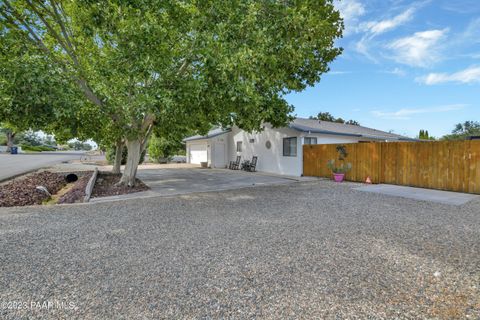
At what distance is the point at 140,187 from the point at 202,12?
6.74 m

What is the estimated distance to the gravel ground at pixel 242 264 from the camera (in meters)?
2.50

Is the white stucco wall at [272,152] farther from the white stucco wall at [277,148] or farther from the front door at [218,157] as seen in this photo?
the front door at [218,157]

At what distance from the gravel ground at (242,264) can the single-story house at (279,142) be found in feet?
23.6

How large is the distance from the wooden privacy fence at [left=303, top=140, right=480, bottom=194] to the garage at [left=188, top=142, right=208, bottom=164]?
41.8 feet

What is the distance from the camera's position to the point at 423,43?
11.9 m

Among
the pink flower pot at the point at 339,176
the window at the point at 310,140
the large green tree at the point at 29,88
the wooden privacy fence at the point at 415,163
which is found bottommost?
the pink flower pot at the point at 339,176

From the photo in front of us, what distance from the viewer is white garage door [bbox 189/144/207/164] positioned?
24.0m

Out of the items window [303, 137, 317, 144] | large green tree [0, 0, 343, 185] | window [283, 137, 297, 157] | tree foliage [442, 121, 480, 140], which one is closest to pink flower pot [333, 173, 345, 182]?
window [303, 137, 317, 144]

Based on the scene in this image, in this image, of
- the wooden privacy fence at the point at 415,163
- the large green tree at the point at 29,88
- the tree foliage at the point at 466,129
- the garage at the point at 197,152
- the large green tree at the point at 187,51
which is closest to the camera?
the large green tree at the point at 29,88

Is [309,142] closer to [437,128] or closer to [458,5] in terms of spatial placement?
[458,5]

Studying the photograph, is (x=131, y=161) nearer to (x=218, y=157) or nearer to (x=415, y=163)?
(x=415, y=163)

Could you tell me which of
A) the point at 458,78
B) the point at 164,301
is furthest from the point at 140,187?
the point at 458,78

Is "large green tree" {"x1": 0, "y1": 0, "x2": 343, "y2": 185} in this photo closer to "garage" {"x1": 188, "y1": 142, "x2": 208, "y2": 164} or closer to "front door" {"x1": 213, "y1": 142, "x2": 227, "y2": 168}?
"front door" {"x1": 213, "y1": 142, "x2": 227, "y2": 168}

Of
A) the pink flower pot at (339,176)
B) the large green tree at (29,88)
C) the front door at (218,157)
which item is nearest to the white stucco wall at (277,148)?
the pink flower pot at (339,176)
